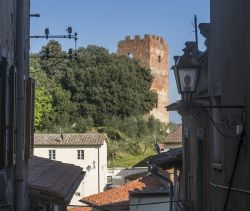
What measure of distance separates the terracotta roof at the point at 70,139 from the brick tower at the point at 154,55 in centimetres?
1924

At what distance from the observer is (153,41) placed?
6800cm

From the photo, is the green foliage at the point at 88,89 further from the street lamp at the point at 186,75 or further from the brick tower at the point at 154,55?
the street lamp at the point at 186,75

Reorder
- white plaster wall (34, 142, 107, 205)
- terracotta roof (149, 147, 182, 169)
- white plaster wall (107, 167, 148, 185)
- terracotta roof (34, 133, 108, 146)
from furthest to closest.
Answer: white plaster wall (34, 142, 107, 205), terracotta roof (34, 133, 108, 146), white plaster wall (107, 167, 148, 185), terracotta roof (149, 147, 182, 169)

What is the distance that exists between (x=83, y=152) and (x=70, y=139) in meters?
1.44

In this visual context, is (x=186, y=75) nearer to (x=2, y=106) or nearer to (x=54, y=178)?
(x=2, y=106)

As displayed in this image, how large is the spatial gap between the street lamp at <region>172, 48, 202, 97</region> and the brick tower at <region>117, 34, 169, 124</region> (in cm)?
5655

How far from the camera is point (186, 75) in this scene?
24.3ft

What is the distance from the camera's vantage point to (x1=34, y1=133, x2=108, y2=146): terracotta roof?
149 feet

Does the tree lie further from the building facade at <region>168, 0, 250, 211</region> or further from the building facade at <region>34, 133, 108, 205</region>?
the building facade at <region>168, 0, 250, 211</region>

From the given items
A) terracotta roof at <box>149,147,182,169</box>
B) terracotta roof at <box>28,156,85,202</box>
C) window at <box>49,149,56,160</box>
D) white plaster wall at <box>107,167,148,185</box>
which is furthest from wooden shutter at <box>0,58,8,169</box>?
window at <box>49,149,56,160</box>

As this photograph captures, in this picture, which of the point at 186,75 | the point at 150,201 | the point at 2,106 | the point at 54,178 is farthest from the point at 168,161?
the point at 2,106

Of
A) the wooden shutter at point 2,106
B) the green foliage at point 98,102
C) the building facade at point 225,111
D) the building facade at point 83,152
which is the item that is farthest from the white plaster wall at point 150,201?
the green foliage at point 98,102

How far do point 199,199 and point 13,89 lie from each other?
4395mm

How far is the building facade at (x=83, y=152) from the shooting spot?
150 ft
